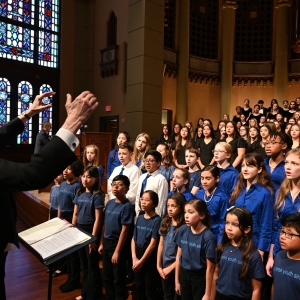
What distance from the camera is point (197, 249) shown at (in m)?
2.20

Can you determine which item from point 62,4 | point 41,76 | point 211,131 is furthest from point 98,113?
point 211,131

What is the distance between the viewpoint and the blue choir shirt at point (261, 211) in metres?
2.26

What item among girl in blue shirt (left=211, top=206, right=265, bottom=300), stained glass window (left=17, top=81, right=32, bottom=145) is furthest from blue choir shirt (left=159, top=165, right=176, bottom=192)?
stained glass window (left=17, top=81, right=32, bottom=145)

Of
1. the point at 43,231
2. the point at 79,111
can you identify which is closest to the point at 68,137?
the point at 79,111

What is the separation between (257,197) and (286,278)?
0.73 m

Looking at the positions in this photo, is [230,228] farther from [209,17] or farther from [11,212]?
[209,17]

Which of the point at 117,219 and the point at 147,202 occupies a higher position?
the point at 147,202

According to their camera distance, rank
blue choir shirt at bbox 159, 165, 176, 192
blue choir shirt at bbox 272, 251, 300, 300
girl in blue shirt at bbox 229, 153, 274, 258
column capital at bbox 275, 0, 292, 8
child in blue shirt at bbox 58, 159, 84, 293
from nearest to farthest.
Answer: blue choir shirt at bbox 272, 251, 300, 300 < girl in blue shirt at bbox 229, 153, 274, 258 < child in blue shirt at bbox 58, 159, 84, 293 < blue choir shirt at bbox 159, 165, 176, 192 < column capital at bbox 275, 0, 292, 8

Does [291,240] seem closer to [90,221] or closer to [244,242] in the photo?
[244,242]

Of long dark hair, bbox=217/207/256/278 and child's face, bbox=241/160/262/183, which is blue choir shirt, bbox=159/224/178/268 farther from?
child's face, bbox=241/160/262/183

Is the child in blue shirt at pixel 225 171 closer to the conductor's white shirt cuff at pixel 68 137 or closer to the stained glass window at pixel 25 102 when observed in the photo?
the conductor's white shirt cuff at pixel 68 137

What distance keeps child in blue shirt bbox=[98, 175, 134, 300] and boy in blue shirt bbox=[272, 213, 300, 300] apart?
1358mm

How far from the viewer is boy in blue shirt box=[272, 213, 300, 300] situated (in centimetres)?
168

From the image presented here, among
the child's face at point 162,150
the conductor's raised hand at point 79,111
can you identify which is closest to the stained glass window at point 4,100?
the child's face at point 162,150
